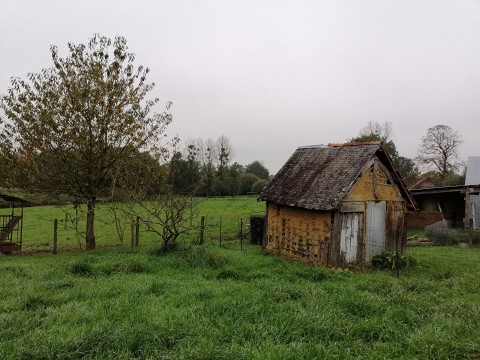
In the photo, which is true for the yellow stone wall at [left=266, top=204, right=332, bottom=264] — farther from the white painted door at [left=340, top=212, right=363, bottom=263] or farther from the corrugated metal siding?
the corrugated metal siding

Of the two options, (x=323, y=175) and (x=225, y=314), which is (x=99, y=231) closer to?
(x=323, y=175)

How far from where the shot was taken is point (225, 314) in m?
7.57

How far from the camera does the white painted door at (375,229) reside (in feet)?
50.6

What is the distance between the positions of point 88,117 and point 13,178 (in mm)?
4350

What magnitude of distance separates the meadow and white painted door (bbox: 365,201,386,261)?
317 centimetres

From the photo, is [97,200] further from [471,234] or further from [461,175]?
[461,175]

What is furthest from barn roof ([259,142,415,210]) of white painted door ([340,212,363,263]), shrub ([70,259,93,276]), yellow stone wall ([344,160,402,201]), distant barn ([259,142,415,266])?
shrub ([70,259,93,276])

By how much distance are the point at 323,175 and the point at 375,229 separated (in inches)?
129

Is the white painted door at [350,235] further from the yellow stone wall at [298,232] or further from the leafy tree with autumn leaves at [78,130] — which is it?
the leafy tree with autumn leaves at [78,130]

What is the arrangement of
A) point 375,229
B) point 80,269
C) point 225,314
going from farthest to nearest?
point 375,229 → point 80,269 → point 225,314

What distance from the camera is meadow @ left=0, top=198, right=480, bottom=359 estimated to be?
19.1 ft

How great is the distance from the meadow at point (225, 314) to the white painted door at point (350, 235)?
224cm

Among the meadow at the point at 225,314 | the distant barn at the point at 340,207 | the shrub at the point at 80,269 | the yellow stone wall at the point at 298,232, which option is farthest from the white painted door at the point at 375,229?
the shrub at the point at 80,269

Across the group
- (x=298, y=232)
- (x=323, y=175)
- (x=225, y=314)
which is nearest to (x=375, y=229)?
(x=323, y=175)
